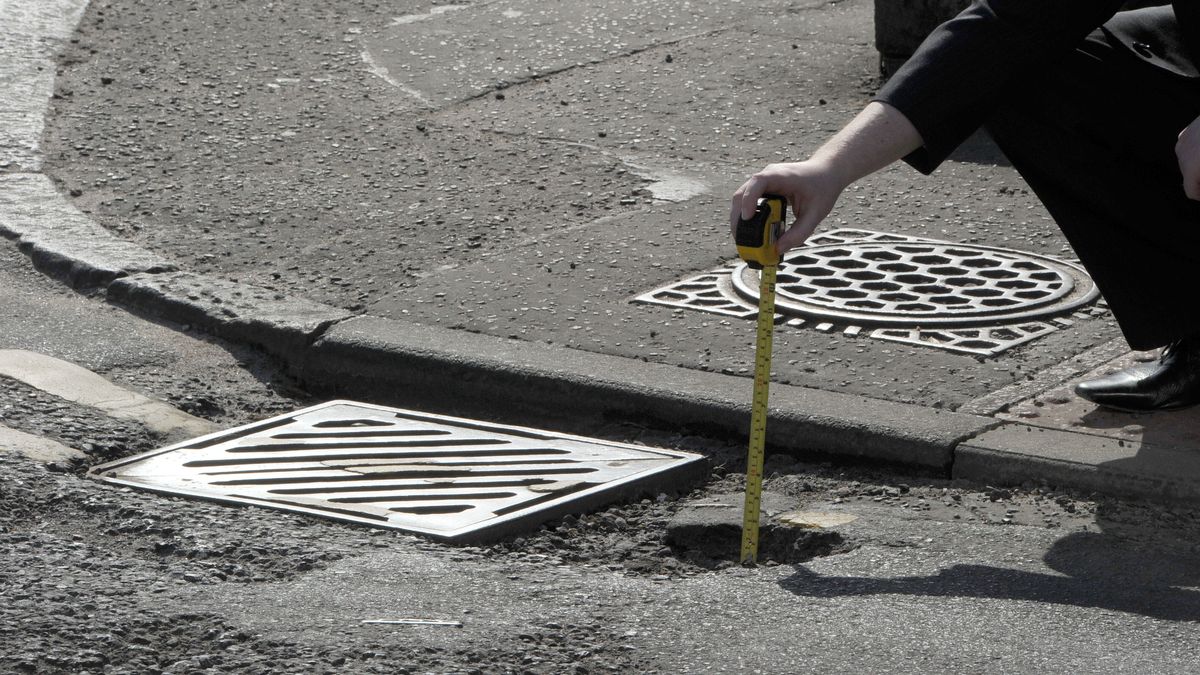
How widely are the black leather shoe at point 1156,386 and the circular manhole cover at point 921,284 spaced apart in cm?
54

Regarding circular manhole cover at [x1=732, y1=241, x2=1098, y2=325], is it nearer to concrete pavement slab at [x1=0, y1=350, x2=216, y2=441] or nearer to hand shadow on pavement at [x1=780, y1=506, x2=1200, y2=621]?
hand shadow on pavement at [x1=780, y1=506, x2=1200, y2=621]

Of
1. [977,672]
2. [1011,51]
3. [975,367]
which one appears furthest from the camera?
[975,367]

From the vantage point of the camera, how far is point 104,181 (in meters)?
5.70

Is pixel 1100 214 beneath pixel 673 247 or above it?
above

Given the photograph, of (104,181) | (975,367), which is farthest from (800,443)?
(104,181)

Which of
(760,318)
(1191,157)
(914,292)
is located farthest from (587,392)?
(1191,157)

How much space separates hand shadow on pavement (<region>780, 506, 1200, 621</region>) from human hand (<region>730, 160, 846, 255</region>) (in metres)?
0.59

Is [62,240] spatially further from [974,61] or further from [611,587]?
[974,61]

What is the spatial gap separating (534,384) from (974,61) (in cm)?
132

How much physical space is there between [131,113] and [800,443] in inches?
144

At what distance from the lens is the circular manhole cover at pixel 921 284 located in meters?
4.27

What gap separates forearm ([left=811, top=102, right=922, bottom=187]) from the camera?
303 cm

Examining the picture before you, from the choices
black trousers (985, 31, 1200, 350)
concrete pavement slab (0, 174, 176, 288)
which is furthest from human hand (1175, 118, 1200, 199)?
concrete pavement slab (0, 174, 176, 288)

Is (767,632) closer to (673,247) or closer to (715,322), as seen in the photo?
(715,322)
